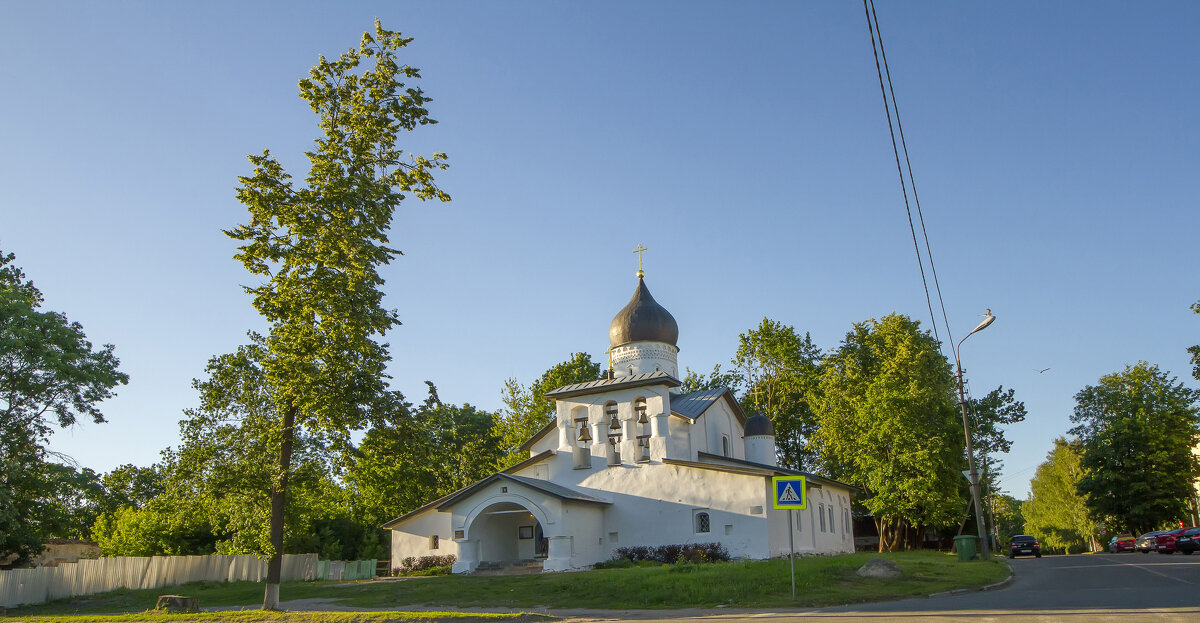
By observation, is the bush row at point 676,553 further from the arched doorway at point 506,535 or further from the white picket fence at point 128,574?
the white picket fence at point 128,574

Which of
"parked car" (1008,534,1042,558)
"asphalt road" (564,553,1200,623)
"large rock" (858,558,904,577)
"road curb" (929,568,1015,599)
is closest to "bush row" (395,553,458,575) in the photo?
"large rock" (858,558,904,577)

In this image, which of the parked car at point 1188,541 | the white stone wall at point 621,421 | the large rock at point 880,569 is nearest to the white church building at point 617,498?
the white stone wall at point 621,421

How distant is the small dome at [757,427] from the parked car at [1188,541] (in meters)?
16.6

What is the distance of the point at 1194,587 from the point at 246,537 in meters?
20.3

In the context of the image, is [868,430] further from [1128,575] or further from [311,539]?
[311,539]

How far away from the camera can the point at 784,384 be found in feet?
170

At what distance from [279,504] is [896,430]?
31.7 meters

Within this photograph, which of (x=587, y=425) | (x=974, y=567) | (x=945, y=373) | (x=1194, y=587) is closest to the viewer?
(x=1194, y=587)

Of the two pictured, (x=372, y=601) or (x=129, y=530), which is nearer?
(x=372, y=601)

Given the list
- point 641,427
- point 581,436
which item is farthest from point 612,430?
point 581,436

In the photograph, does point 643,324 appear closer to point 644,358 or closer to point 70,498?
point 644,358

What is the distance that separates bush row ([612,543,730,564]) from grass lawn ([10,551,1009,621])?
8.13 m

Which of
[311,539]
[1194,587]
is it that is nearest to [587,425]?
[311,539]

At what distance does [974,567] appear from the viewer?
893 inches
